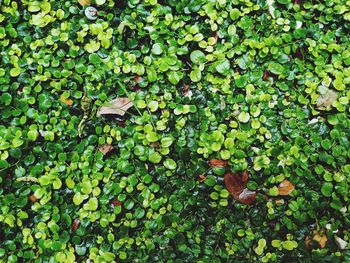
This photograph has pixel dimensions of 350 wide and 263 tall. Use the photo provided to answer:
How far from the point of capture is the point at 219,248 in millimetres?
2053

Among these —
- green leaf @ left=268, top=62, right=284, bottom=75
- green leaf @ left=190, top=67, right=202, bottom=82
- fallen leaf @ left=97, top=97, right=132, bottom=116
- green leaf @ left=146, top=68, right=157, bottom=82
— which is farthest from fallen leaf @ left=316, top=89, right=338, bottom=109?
fallen leaf @ left=97, top=97, right=132, bottom=116

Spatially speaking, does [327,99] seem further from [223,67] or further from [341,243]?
[341,243]

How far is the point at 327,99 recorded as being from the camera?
85.8 inches

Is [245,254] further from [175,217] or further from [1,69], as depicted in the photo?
[1,69]

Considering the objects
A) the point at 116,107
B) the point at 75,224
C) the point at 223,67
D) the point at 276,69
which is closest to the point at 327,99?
the point at 276,69

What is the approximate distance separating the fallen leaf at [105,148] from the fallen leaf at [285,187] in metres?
0.95

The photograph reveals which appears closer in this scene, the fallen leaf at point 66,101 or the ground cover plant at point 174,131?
the ground cover plant at point 174,131

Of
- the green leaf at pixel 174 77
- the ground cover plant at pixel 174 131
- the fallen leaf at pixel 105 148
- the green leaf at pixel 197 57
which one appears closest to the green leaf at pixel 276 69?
the ground cover plant at pixel 174 131

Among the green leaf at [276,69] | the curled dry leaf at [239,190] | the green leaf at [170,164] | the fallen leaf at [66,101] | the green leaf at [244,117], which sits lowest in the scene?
the curled dry leaf at [239,190]

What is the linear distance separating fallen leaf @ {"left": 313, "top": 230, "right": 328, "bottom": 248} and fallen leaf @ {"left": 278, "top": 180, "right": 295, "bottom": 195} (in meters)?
0.26

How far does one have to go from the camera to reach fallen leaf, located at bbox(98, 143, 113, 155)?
214cm

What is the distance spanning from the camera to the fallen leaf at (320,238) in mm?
2061

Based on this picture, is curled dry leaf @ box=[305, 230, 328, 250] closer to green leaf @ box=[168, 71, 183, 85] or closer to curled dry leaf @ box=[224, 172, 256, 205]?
curled dry leaf @ box=[224, 172, 256, 205]

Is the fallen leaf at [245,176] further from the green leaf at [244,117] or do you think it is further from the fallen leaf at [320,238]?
the fallen leaf at [320,238]
